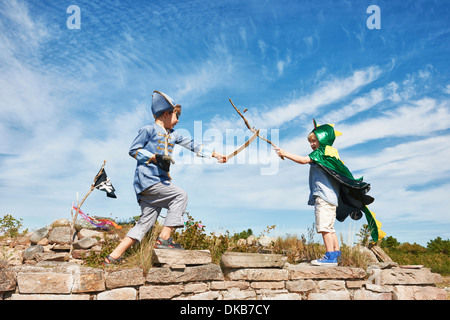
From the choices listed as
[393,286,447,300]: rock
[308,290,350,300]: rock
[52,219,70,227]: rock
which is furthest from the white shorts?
[52,219,70,227]: rock

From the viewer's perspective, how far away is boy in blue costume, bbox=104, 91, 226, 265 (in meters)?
4.73

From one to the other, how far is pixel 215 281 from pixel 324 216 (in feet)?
6.17

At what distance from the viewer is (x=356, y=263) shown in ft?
18.4

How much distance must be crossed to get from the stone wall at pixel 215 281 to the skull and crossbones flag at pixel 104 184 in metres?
1.89

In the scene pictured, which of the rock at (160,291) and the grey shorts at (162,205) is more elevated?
the grey shorts at (162,205)

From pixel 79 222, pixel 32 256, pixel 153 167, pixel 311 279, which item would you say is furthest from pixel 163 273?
pixel 79 222

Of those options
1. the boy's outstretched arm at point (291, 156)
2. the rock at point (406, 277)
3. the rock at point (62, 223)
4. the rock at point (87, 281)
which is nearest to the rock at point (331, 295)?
the rock at point (406, 277)

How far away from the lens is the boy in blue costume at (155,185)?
4734 millimetres

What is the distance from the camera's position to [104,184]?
21.7 feet

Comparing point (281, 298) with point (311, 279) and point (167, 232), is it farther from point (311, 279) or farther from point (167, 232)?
point (167, 232)

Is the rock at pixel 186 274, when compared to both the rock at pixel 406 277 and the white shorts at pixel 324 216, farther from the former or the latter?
the rock at pixel 406 277

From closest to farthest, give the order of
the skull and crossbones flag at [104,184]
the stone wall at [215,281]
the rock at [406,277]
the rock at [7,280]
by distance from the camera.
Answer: the rock at [7,280], the stone wall at [215,281], the rock at [406,277], the skull and crossbones flag at [104,184]
